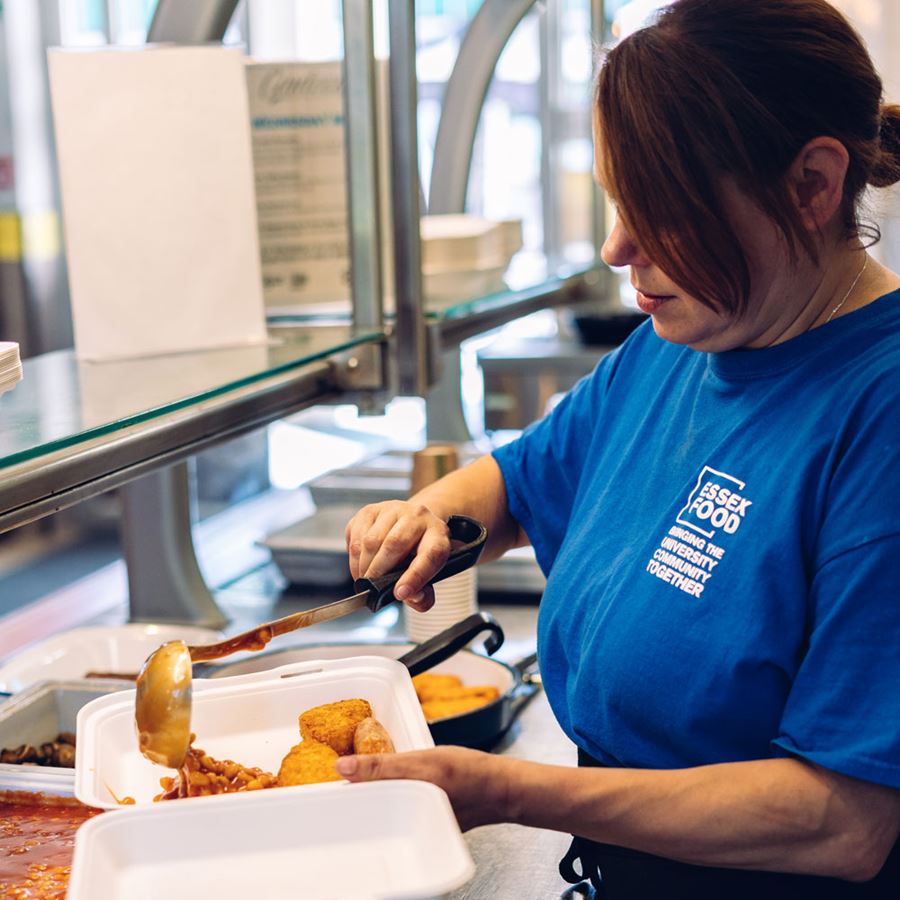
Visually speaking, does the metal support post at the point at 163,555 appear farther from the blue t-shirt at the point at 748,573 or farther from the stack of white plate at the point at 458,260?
the blue t-shirt at the point at 748,573

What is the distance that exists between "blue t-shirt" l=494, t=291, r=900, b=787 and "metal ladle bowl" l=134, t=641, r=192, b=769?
386mm

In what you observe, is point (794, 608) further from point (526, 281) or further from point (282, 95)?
point (526, 281)

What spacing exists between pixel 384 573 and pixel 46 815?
436 millimetres

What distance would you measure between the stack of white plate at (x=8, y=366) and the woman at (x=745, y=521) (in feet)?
1.90

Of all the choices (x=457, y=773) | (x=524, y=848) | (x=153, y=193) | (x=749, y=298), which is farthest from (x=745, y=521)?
(x=153, y=193)

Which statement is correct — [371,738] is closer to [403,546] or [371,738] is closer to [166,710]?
[166,710]

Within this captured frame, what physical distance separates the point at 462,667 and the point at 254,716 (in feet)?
2.10

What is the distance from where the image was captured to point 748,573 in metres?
1.06

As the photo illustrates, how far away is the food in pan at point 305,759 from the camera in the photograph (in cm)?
103

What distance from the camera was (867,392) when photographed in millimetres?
1047

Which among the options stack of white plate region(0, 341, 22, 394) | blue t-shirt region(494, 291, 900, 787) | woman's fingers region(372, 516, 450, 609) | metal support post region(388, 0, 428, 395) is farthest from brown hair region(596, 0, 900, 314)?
metal support post region(388, 0, 428, 395)

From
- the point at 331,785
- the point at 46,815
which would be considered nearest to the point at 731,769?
the point at 331,785

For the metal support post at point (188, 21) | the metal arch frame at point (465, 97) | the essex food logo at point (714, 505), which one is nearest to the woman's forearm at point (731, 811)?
the essex food logo at point (714, 505)

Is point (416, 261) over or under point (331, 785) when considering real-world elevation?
over
